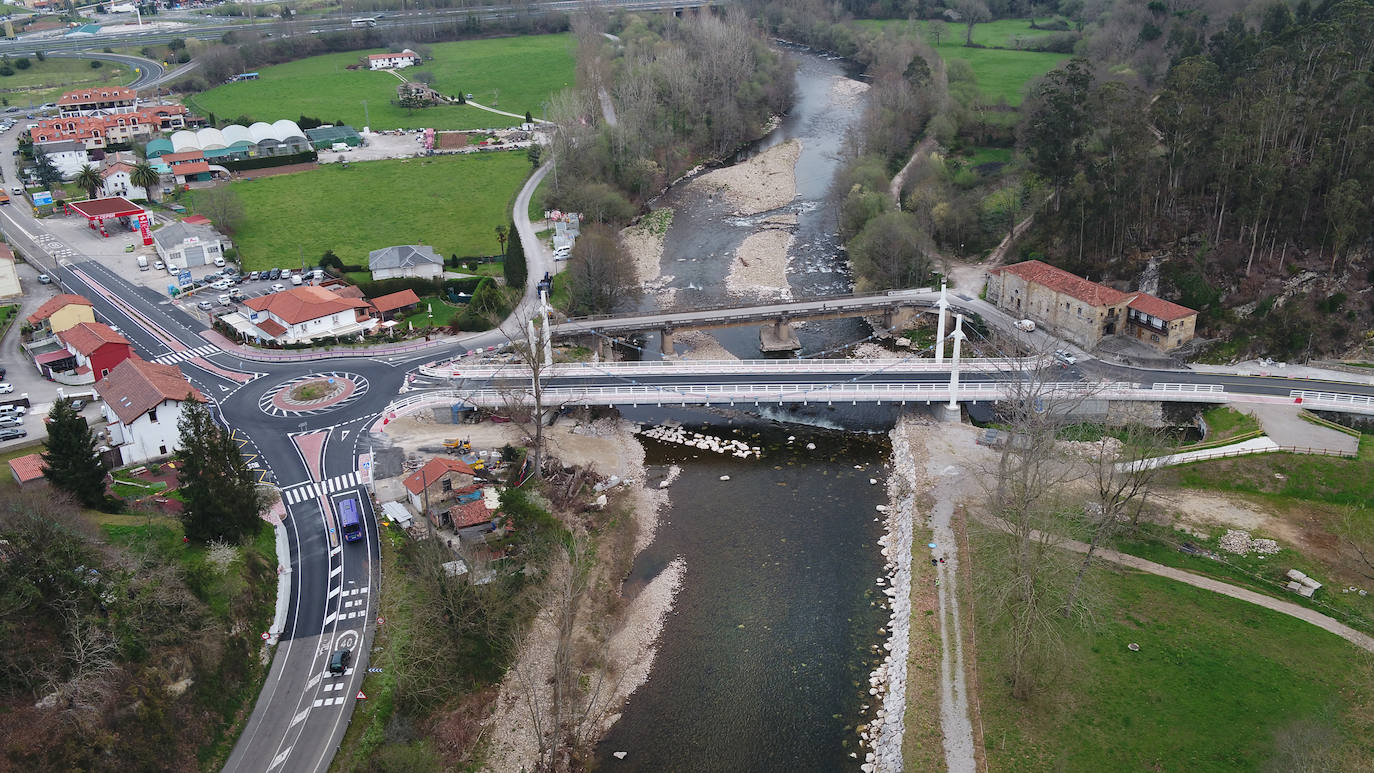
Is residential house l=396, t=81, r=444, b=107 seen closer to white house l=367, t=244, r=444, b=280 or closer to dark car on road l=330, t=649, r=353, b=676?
white house l=367, t=244, r=444, b=280

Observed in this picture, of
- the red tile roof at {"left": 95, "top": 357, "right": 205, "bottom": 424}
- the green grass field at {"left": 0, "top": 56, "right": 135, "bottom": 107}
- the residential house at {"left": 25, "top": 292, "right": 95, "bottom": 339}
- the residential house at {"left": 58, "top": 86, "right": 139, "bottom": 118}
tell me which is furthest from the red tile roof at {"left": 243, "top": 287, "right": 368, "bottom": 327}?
the green grass field at {"left": 0, "top": 56, "right": 135, "bottom": 107}

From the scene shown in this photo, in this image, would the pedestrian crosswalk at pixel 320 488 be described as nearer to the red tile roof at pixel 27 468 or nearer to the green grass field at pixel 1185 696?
the red tile roof at pixel 27 468

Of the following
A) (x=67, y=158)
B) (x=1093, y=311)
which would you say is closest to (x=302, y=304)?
(x=1093, y=311)

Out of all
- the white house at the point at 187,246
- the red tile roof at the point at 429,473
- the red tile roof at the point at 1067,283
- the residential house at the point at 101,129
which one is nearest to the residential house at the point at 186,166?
the residential house at the point at 101,129

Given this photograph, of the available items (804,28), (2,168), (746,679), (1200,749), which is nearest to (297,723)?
(746,679)

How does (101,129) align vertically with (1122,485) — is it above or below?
above

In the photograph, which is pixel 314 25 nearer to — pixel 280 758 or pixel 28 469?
pixel 28 469
